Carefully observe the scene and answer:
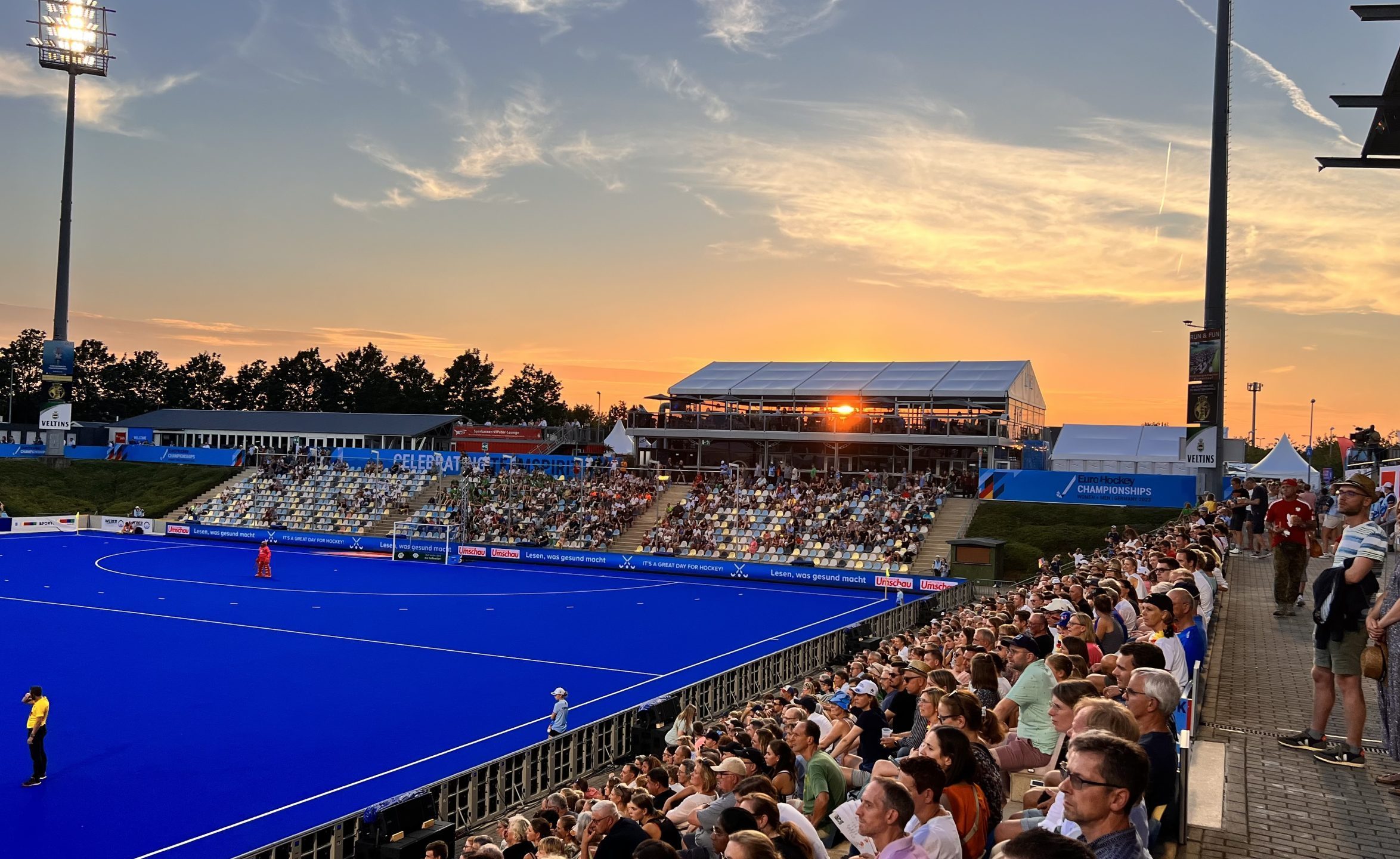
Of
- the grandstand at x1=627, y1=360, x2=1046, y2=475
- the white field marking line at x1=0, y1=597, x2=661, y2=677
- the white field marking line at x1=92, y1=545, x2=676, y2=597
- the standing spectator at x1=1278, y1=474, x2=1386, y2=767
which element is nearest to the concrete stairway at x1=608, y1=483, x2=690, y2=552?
the grandstand at x1=627, y1=360, x2=1046, y2=475

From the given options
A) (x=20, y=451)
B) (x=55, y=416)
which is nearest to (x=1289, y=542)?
(x=55, y=416)

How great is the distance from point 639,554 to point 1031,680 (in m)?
42.7

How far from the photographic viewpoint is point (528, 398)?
425 feet

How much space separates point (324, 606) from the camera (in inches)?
1478

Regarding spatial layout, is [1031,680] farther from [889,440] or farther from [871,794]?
[889,440]

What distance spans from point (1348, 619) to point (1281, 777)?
1.53 metres

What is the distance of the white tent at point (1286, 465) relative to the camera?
3972 cm

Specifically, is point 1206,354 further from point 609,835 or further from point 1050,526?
point 1050,526

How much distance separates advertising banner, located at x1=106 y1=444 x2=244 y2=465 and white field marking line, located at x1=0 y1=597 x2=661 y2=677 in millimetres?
39631

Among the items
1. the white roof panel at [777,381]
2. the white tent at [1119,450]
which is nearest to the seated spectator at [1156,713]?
the white tent at [1119,450]

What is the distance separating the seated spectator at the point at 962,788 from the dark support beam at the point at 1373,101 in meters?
5.53

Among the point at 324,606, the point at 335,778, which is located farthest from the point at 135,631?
the point at 335,778

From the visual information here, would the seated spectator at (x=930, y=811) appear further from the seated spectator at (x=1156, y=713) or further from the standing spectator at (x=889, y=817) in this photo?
the seated spectator at (x=1156, y=713)

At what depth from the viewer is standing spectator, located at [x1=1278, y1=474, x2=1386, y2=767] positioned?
26.6 ft
